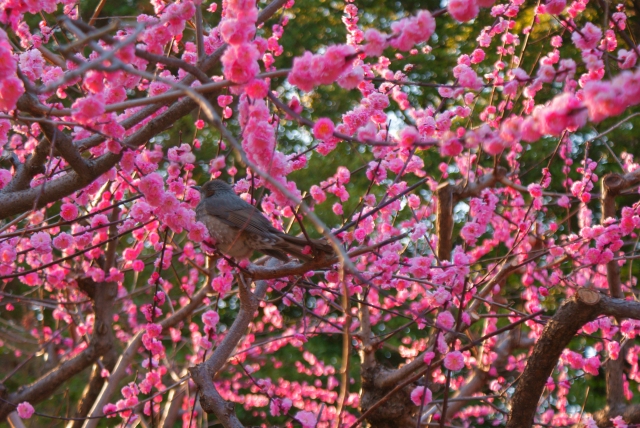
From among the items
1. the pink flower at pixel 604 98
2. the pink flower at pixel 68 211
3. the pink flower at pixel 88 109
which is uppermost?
the pink flower at pixel 68 211

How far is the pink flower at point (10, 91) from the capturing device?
1913 millimetres

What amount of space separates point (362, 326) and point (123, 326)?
4057 millimetres

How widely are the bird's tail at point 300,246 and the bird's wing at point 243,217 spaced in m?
0.19

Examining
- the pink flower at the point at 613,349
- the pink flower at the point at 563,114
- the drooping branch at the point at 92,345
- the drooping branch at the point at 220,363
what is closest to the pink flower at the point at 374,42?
the pink flower at the point at 563,114

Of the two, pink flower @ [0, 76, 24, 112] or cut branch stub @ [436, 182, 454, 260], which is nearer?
pink flower @ [0, 76, 24, 112]

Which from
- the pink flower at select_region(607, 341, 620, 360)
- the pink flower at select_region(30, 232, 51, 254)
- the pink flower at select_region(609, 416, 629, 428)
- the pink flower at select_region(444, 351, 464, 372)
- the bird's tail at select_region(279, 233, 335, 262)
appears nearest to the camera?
the bird's tail at select_region(279, 233, 335, 262)

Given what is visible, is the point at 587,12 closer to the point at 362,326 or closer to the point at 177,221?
the point at 362,326

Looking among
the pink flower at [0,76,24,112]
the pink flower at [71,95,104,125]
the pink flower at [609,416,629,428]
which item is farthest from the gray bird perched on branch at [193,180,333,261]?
the pink flower at [609,416,629,428]

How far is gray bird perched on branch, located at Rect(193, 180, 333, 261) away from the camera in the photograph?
2879 millimetres

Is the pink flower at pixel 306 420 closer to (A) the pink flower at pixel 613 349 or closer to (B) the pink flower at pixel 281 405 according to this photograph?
(B) the pink flower at pixel 281 405

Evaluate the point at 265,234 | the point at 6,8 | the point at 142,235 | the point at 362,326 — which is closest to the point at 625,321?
the point at 362,326

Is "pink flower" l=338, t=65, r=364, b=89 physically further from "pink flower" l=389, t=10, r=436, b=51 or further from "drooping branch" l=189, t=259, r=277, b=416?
"drooping branch" l=189, t=259, r=277, b=416

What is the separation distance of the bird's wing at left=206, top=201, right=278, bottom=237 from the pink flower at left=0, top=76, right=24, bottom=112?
134 centimetres

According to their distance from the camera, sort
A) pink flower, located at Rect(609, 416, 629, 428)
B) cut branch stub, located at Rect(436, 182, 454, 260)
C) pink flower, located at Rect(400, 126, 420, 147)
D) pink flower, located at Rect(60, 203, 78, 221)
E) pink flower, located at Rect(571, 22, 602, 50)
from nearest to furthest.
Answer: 1. pink flower, located at Rect(400, 126, 420, 147)
2. pink flower, located at Rect(571, 22, 602, 50)
3. pink flower, located at Rect(60, 203, 78, 221)
4. pink flower, located at Rect(609, 416, 629, 428)
5. cut branch stub, located at Rect(436, 182, 454, 260)
